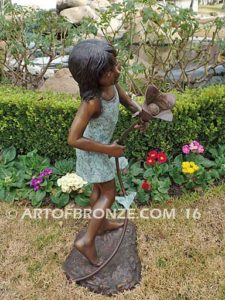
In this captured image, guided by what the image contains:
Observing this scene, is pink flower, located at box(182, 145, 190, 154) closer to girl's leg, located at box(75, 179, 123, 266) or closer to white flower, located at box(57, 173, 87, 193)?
white flower, located at box(57, 173, 87, 193)

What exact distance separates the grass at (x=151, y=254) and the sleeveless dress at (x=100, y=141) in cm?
83

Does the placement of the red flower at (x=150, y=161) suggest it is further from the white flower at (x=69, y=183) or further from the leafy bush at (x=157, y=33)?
the leafy bush at (x=157, y=33)

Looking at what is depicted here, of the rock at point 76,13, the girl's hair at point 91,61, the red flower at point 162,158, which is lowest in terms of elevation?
the rock at point 76,13

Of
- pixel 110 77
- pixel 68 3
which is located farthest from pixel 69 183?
pixel 68 3

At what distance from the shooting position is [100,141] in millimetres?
2221

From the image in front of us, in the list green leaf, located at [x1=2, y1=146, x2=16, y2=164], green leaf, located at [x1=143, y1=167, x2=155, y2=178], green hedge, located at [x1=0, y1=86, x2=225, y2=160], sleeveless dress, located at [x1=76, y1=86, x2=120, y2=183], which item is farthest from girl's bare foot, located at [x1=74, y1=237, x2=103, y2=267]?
green leaf, located at [x1=2, y1=146, x2=16, y2=164]

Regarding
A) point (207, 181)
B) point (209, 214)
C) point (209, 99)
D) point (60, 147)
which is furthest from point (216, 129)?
point (60, 147)

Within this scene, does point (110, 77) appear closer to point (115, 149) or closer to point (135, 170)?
point (115, 149)

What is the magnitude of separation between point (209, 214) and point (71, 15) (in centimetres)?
717

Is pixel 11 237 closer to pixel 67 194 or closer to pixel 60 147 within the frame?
pixel 67 194

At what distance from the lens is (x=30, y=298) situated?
250 centimetres

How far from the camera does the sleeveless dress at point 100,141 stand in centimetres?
213

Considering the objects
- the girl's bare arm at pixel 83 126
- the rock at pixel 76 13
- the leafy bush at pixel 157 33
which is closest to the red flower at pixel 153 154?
the leafy bush at pixel 157 33

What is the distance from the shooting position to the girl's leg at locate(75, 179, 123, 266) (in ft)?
7.80
